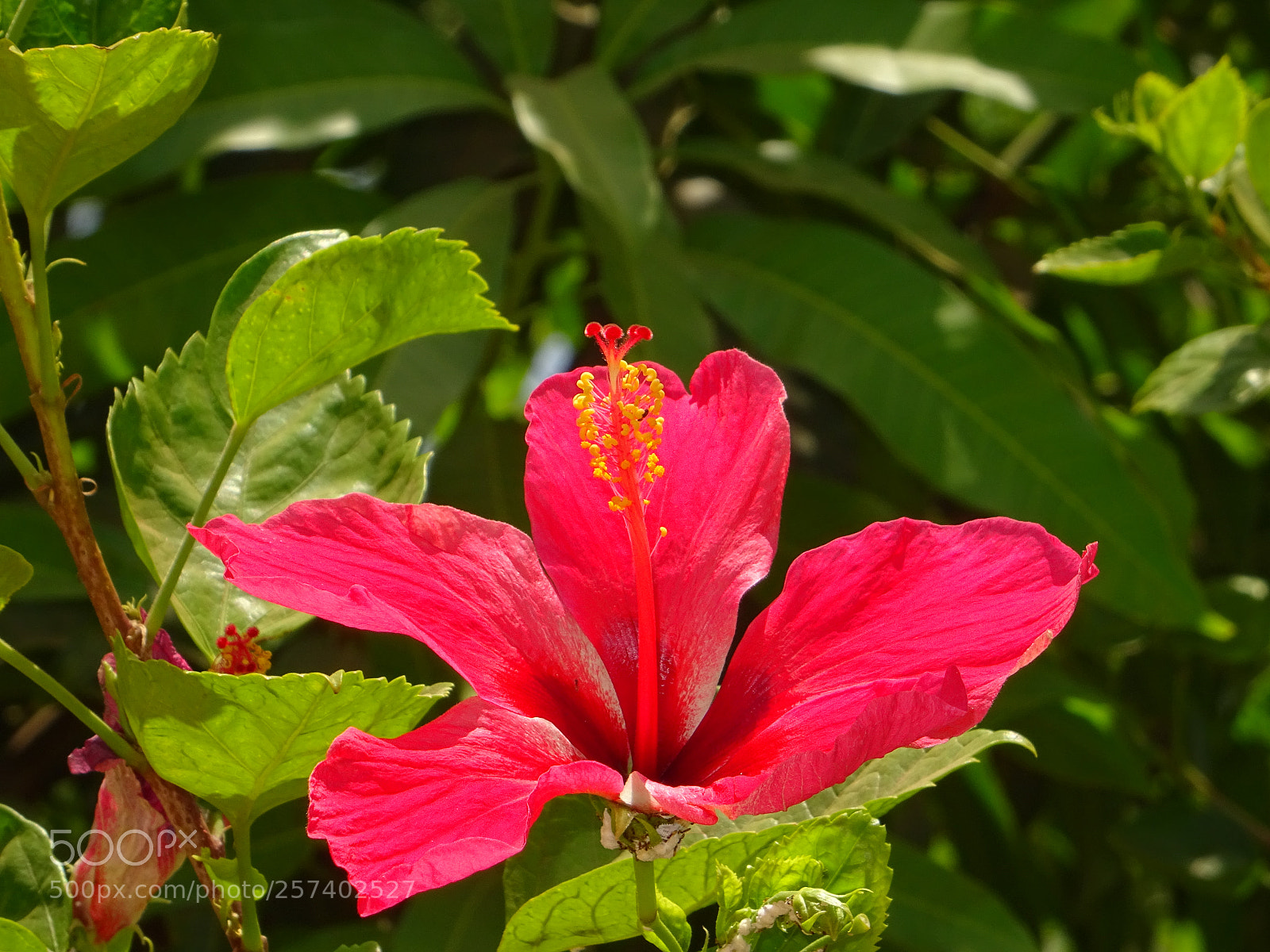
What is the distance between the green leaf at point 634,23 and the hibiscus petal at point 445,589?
1.03 m

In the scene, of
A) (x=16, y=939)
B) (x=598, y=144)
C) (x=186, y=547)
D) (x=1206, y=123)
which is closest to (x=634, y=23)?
(x=598, y=144)

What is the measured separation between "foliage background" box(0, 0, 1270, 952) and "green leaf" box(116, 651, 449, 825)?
0.56 metres

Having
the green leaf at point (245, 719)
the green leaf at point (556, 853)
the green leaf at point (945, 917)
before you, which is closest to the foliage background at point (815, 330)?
the green leaf at point (945, 917)

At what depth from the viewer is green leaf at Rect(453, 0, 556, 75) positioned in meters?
1.39

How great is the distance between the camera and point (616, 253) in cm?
122

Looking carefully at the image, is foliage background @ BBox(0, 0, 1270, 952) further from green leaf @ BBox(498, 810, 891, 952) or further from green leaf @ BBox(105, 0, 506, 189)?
green leaf @ BBox(498, 810, 891, 952)

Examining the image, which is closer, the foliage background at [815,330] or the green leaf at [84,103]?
the green leaf at [84,103]

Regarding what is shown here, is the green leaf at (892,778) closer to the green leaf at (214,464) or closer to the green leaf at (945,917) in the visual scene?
the green leaf at (214,464)

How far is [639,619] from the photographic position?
50 centimetres

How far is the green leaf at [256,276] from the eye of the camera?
0.52 meters

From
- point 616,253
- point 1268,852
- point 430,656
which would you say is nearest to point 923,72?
point 616,253

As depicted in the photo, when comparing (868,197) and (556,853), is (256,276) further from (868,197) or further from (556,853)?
(868,197)

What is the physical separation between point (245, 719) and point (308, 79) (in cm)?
98

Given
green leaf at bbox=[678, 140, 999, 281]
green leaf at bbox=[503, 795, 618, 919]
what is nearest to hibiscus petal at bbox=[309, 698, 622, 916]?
green leaf at bbox=[503, 795, 618, 919]
